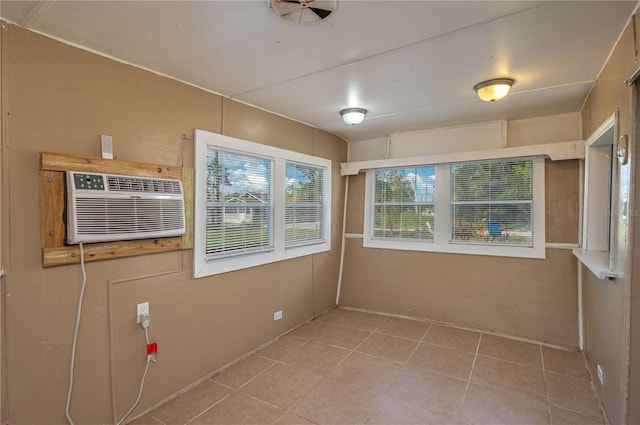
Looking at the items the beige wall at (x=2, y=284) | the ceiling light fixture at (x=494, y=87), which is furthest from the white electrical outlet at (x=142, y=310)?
the ceiling light fixture at (x=494, y=87)

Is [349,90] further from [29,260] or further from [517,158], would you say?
[29,260]

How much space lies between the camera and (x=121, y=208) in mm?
1965

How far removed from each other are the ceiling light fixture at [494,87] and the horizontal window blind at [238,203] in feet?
6.70

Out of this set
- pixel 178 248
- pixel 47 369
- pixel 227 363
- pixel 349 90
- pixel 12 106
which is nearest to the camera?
pixel 12 106

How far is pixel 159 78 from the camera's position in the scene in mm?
2307

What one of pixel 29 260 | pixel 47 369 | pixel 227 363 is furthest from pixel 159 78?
pixel 227 363

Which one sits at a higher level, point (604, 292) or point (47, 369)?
point (604, 292)

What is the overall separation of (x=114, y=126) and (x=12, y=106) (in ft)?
1.60

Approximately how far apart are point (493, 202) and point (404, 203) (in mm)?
1047

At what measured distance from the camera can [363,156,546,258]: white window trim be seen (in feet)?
10.9

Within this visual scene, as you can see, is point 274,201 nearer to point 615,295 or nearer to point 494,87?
point 494,87

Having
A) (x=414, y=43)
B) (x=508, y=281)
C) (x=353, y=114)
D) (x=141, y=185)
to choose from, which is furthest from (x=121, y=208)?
(x=508, y=281)

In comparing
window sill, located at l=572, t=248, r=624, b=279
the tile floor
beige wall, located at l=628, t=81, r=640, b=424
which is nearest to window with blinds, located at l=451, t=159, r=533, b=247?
window sill, located at l=572, t=248, r=624, b=279

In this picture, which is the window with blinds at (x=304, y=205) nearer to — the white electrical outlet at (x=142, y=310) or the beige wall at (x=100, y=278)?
the beige wall at (x=100, y=278)
